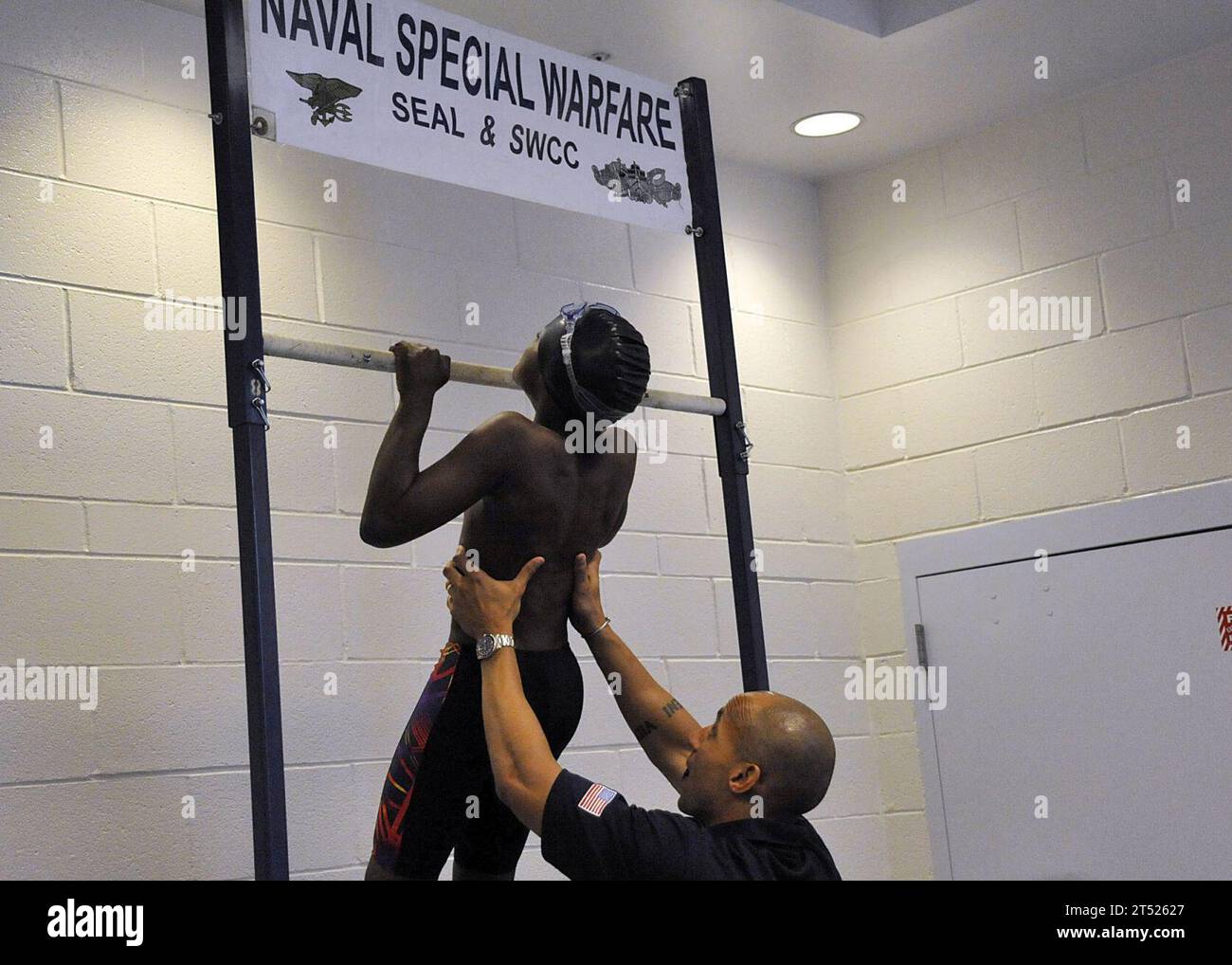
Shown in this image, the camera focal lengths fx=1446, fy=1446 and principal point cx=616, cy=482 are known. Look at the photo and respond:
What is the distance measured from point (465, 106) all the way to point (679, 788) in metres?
1.11

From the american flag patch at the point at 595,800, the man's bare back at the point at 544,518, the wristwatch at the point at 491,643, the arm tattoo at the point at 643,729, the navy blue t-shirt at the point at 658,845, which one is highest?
the man's bare back at the point at 544,518

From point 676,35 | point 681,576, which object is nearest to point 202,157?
point 676,35

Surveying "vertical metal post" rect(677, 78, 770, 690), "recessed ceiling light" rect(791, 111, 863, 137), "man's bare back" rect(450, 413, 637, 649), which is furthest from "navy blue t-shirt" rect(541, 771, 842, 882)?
"recessed ceiling light" rect(791, 111, 863, 137)

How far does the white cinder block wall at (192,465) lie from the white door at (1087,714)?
2.44 ft

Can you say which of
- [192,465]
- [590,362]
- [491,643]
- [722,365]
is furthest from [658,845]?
[192,465]

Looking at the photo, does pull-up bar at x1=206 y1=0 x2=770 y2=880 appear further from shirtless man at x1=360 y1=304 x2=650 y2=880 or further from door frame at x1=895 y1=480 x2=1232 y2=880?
door frame at x1=895 y1=480 x2=1232 y2=880

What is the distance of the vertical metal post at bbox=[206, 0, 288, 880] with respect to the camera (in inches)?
74.5

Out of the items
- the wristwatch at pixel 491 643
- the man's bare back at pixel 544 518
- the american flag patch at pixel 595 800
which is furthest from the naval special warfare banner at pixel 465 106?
the american flag patch at pixel 595 800

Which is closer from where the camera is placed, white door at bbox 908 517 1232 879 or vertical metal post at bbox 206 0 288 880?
vertical metal post at bbox 206 0 288 880

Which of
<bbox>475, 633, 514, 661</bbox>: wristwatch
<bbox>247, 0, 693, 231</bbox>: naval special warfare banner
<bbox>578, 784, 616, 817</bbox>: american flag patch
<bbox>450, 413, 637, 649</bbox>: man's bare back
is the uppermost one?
<bbox>247, 0, 693, 231</bbox>: naval special warfare banner

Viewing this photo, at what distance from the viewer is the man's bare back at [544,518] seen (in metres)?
2.07

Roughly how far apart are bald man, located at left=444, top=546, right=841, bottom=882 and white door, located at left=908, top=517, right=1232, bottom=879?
1.75 m

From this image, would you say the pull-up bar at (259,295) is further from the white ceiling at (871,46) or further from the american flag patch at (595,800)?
the white ceiling at (871,46)

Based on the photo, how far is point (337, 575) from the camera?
287 centimetres
